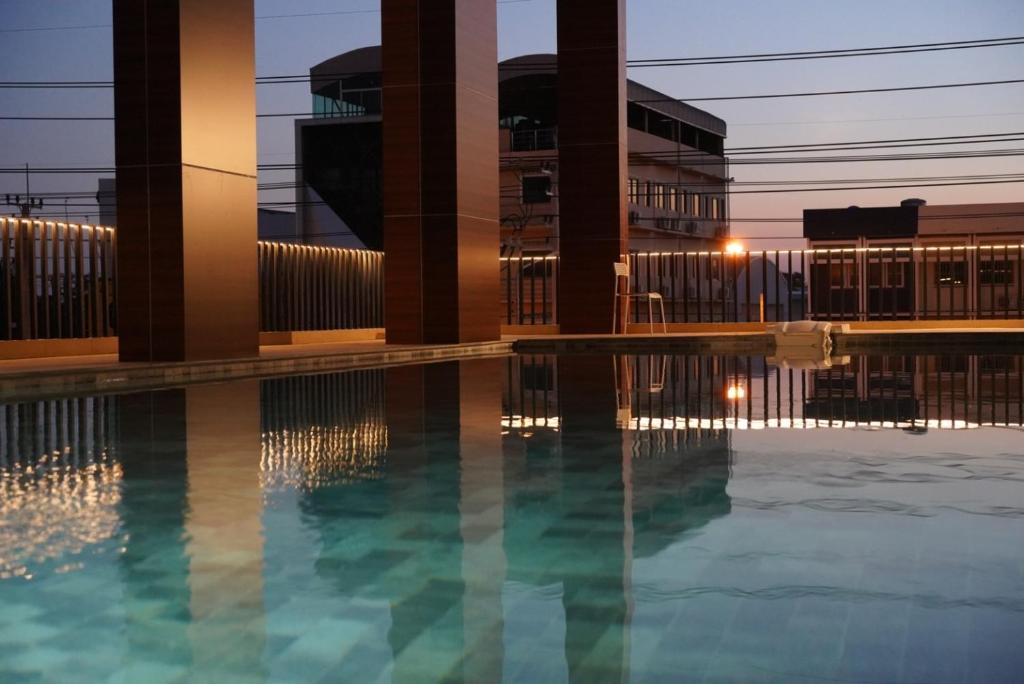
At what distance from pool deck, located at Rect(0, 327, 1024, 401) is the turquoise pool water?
1802mm

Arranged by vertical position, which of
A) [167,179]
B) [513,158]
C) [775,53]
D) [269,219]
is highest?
[775,53]

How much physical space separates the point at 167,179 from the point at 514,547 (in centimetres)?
772

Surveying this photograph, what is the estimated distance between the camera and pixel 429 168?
14258 mm

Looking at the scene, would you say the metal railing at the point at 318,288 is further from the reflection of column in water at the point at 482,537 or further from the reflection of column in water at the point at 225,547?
the reflection of column in water at the point at 225,547

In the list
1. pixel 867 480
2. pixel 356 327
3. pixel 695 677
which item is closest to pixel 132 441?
pixel 867 480

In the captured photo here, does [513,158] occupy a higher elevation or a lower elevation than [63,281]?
higher

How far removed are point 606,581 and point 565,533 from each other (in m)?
0.62

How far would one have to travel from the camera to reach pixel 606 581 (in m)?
3.00

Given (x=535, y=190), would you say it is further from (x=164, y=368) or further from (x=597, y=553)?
(x=597, y=553)

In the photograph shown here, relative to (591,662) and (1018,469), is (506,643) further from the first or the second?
(1018,469)

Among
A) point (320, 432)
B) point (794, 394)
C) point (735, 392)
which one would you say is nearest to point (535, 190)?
point (735, 392)

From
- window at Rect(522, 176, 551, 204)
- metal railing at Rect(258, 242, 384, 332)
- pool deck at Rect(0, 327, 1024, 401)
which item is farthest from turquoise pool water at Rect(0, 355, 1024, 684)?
window at Rect(522, 176, 551, 204)

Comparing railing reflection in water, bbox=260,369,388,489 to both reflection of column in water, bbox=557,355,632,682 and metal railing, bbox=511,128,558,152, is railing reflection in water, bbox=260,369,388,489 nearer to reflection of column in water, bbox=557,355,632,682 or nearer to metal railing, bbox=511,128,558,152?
reflection of column in water, bbox=557,355,632,682

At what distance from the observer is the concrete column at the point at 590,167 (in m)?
16.6
